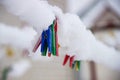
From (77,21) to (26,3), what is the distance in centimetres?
21

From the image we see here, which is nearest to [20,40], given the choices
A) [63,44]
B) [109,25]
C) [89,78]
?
[63,44]

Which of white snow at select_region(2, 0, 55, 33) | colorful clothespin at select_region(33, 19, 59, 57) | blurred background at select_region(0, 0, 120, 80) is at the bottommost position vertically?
colorful clothespin at select_region(33, 19, 59, 57)

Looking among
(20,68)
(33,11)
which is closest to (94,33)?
(20,68)

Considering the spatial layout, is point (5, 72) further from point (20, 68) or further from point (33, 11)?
point (33, 11)

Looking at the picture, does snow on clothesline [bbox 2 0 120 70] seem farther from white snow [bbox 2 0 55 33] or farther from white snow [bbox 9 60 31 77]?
white snow [bbox 9 60 31 77]

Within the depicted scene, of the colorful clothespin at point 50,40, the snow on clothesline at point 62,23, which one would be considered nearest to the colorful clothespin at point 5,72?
the snow on clothesline at point 62,23

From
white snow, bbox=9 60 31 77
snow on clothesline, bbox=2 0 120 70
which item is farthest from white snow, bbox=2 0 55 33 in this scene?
white snow, bbox=9 60 31 77

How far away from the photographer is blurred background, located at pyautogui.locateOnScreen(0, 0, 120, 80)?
2041 millimetres

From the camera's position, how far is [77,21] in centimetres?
88

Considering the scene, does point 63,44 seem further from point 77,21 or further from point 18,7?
point 18,7

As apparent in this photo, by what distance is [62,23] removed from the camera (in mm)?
850

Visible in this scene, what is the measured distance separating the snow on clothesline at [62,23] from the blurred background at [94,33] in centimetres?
72

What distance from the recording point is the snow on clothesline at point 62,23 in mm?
748

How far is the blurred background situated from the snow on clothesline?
2.35 feet
